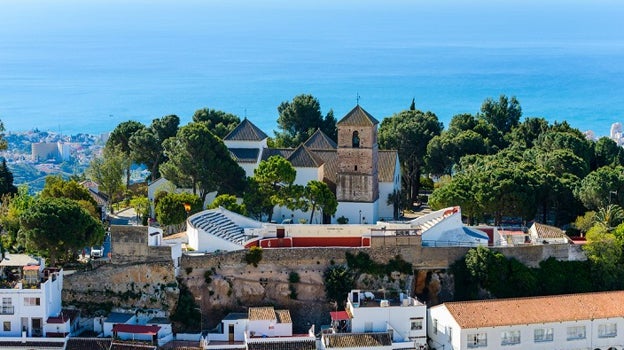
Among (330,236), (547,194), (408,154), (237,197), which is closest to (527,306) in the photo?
(330,236)

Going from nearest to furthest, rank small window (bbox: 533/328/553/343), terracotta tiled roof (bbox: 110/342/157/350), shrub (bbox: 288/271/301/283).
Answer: terracotta tiled roof (bbox: 110/342/157/350) → small window (bbox: 533/328/553/343) → shrub (bbox: 288/271/301/283)

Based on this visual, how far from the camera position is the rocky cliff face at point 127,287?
3516 cm

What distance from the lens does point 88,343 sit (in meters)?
32.7

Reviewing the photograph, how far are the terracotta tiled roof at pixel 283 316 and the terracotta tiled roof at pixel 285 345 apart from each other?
1.41m

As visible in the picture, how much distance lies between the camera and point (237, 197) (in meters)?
44.3

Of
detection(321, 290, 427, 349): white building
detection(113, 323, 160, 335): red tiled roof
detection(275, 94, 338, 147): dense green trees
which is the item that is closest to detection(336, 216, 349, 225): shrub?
detection(321, 290, 427, 349): white building

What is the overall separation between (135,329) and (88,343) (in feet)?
5.67

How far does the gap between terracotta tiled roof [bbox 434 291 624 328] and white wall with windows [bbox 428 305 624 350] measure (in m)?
0.19

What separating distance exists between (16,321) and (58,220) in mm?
3883

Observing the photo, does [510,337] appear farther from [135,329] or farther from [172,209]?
[172,209]

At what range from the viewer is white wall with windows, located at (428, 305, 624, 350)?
110ft

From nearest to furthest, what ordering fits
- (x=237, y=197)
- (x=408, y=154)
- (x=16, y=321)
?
(x=16, y=321)
(x=237, y=197)
(x=408, y=154)

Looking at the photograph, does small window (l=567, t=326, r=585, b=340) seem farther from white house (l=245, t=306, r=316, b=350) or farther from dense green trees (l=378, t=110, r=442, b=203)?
dense green trees (l=378, t=110, r=442, b=203)

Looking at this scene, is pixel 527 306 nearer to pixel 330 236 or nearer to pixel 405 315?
pixel 405 315
